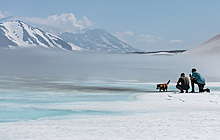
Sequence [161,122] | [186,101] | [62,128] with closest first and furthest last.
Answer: [62,128], [161,122], [186,101]

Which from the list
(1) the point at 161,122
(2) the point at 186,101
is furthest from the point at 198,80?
(1) the point at 161,122

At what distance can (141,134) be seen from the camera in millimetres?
7824

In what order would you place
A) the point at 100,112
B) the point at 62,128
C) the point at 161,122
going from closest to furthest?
the point at 62,128
the point at 161,122
the point at 100,112

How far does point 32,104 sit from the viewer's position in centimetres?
1405

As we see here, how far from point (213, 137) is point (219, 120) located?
2.24m

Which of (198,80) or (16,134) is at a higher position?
(198,80)

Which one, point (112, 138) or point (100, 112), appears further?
point (100, 112)

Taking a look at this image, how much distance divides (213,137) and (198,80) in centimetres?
1220

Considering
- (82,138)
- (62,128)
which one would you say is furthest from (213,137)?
(62,128)

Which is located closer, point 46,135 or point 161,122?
point 46,135

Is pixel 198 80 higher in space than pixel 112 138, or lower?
higher

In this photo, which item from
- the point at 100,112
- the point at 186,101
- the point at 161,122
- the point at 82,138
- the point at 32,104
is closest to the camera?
the point at 82,138

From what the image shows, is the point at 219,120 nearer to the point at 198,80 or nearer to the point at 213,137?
the point at 213,137

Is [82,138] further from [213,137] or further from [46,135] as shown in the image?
[213,137]
